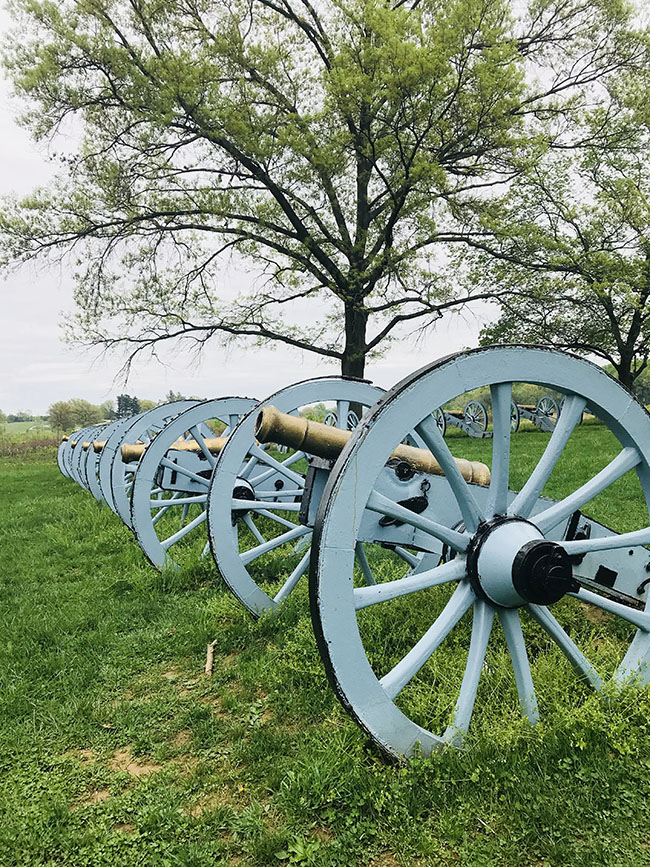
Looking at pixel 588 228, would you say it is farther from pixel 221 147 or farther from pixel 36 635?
pixel 36 635

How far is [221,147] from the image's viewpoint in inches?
575

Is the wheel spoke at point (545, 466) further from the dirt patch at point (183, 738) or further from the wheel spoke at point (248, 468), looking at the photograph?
the wheel spoke at point (248, 468)

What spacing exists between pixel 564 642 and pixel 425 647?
0.67 metres

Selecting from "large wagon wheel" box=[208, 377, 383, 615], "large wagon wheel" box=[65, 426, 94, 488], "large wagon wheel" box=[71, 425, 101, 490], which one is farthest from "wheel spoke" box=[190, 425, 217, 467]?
"large wagon wheel" box=[65, 426, 94, 488]

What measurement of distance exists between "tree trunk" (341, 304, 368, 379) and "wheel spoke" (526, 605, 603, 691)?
40.0 feet

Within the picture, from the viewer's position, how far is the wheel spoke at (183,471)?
17.7 ft

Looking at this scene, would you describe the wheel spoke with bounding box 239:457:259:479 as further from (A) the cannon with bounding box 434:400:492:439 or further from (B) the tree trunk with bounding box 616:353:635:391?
(B) the tree trunk with bounding box 616:353:635:391

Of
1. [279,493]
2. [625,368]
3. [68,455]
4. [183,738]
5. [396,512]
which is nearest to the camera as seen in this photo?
[396,512]

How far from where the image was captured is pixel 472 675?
2.19 meters

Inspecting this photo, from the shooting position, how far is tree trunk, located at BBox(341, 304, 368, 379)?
14.4 meters

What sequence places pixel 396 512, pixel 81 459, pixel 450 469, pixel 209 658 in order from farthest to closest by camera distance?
pixel 81 459
pixel 209 658
pixel 450 469
pixel 396 512

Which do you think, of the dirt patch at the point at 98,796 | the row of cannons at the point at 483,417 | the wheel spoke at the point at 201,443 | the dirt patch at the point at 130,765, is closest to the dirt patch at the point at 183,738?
the dirt patch at the point at 130,765

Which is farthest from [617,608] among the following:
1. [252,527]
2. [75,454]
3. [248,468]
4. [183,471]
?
[75,454]

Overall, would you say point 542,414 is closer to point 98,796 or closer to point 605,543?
point 605,543
